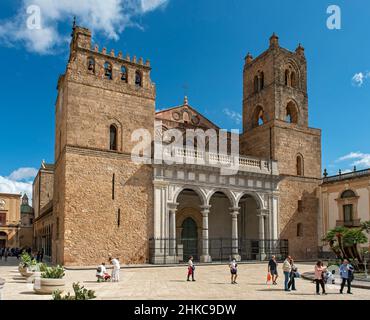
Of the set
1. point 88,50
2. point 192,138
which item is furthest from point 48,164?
point 88,50

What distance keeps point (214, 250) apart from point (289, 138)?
10763mm

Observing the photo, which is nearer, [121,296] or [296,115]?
[121,296]

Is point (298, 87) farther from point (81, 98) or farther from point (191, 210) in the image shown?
point (81, 98)

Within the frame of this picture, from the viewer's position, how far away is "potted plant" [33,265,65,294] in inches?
517

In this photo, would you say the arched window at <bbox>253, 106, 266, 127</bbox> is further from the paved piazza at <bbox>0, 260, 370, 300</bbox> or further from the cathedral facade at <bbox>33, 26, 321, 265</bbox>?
the paved piazza at <bbox>0, 260, 370, 300</bbox>

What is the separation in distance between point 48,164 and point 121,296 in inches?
2032

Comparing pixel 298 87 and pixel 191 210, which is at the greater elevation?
pixel 298 87

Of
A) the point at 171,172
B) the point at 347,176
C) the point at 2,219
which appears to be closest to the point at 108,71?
the point at 171,172

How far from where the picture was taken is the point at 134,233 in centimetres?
2595

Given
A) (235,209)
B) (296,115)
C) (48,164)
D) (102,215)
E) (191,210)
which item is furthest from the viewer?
(48,164)

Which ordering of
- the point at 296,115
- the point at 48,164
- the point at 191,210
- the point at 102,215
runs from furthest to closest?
the point at 48,164, the point at 296,115, the point at 191,210, the point at 102,215

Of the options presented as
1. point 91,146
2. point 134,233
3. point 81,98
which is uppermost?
point 81,98

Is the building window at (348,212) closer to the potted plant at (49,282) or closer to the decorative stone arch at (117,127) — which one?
the decorative stone arch at (117,127)

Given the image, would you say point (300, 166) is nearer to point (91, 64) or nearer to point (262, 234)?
point (262, 234)
